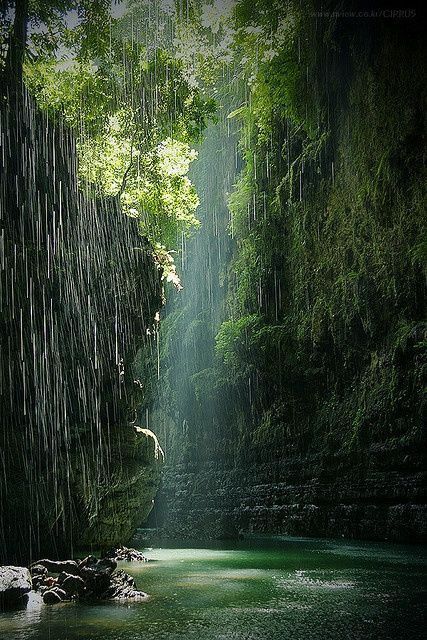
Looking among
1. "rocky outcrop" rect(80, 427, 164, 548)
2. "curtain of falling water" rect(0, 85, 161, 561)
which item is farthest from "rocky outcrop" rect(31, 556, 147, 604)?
"rocky outcrop" rect(80, 427, 164, 548)

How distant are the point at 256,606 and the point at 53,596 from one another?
2.93 m

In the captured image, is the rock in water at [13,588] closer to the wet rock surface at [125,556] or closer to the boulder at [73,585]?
the boulder at [73,585]

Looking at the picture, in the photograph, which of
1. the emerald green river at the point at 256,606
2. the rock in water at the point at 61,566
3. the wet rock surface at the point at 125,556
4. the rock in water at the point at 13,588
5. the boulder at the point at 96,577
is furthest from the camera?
the wet rock surface at the point at 125,556

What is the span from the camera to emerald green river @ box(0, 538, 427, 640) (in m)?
6.59

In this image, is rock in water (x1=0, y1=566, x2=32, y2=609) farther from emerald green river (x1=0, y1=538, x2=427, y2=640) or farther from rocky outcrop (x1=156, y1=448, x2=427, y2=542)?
rocky outcrop (x1=156, y1=448, x2=427, y2=542)

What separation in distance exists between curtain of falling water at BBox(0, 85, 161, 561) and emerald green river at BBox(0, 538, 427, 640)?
235cm

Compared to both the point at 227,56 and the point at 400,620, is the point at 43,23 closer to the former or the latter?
the point at 227,56

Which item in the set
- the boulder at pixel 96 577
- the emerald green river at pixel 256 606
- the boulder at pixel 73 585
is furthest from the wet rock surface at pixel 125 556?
the boulder at pixel 73 585

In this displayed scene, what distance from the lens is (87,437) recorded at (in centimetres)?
1444

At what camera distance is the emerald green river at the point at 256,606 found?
21.6ft

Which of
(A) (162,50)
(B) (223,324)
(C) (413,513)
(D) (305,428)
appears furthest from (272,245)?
(C) (413,513)

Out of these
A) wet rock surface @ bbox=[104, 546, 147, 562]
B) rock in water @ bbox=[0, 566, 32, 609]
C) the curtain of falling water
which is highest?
the curtain of falling water

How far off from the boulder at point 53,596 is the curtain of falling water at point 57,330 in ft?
13.5

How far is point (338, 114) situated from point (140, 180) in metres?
6.70
